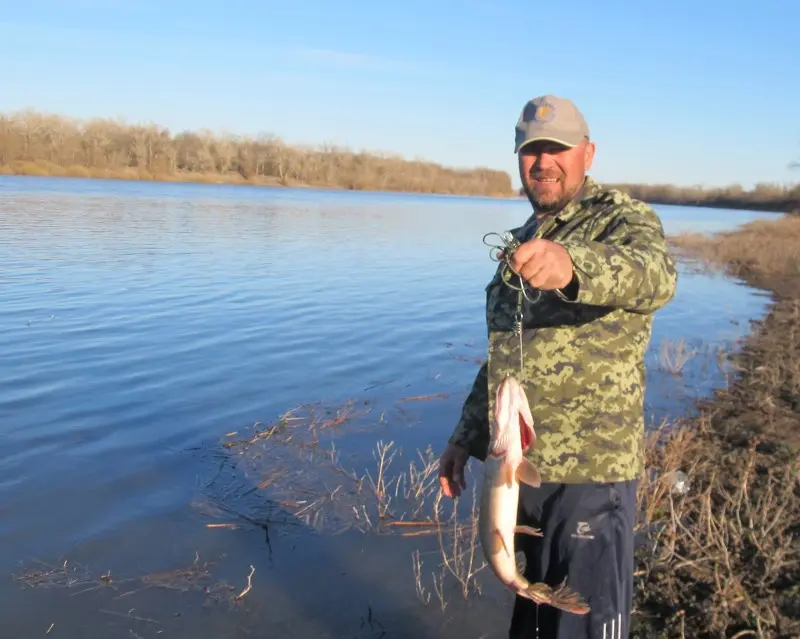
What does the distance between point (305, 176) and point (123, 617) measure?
101068 millimetres

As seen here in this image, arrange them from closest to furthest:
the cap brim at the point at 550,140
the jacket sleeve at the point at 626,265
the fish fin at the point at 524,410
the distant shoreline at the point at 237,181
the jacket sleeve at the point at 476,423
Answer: the jacket sleeve at the point at 626,265 < the fish fin at the point at 524,410 < the cap brim at the point at 550,140 < the jacket sleeve at the point at 476,423 < the distant shoreline at the point at 237,181

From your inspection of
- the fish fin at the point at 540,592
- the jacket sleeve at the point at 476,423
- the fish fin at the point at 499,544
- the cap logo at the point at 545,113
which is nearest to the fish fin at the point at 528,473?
the fish fin at the point at 499,544

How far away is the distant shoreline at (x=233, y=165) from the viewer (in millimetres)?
81500

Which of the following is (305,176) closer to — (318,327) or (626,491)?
(318,327)

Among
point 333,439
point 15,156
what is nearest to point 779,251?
point 333,439

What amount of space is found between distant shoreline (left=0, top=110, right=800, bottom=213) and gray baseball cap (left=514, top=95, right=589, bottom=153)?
75.9 m

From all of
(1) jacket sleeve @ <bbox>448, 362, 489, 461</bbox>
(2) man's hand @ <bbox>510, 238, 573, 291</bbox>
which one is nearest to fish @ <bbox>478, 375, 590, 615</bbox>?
(2) man's hand @ <bbox>510, 238, 573, 291</bbox>

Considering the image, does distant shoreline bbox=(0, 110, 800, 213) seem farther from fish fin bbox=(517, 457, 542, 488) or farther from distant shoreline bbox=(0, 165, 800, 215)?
fish fin bbox=(517, 457, 542, 488)

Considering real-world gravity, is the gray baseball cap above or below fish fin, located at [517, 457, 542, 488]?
above

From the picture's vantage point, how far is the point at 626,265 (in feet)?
8.46

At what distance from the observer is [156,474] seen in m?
7.42

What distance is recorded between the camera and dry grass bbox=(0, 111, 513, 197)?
266 feet

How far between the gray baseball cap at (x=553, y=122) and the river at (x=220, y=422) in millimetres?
3816

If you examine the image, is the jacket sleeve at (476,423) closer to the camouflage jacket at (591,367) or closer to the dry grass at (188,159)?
the camouflage jacket at (591,367)
